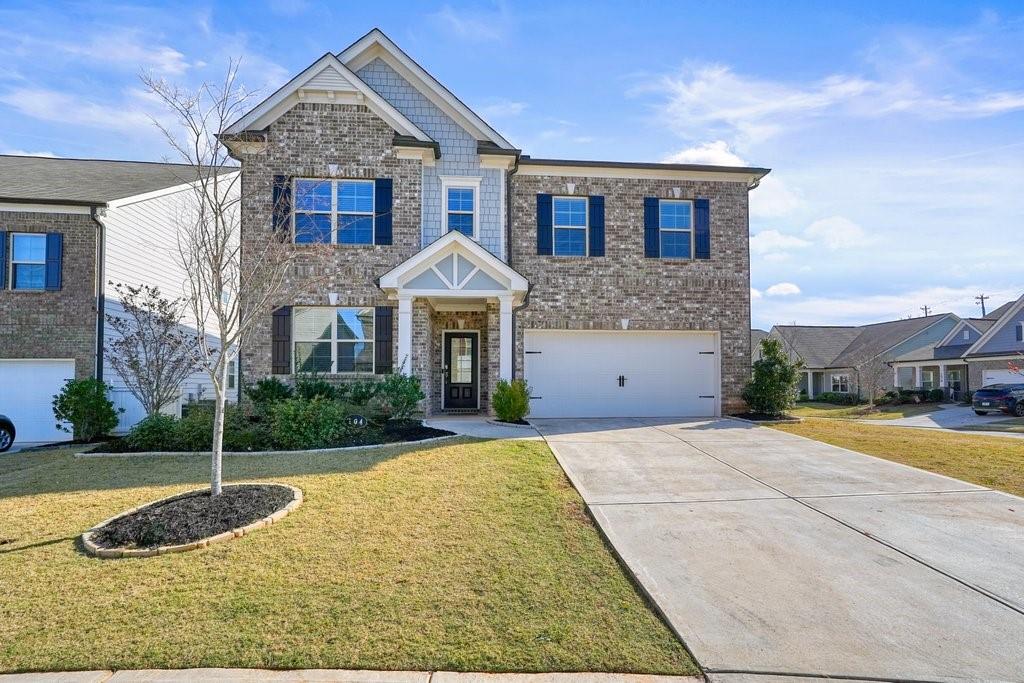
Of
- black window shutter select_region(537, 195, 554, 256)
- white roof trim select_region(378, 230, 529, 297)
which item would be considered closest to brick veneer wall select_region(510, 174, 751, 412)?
black window shutter select_region(537, 195, 554, 256)

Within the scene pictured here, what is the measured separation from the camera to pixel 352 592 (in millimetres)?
4090

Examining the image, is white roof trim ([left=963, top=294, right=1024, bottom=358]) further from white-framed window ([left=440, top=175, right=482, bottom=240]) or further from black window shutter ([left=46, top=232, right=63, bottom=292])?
black window shutter ([left=46, top=232, right=63, bottom=292])

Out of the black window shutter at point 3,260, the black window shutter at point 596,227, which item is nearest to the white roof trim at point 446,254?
the black window shutter at point 596,227

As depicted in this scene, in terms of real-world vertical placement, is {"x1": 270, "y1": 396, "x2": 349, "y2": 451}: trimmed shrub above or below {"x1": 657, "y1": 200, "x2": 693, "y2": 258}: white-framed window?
below

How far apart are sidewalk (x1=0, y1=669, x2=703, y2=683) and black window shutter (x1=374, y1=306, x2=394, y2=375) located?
10299 millimetres

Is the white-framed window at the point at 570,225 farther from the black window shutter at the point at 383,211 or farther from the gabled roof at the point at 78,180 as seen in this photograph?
the gabled roof at the point at 78,180

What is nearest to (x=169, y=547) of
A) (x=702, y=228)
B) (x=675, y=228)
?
(x=675, y=228)

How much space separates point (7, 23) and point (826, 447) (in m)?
16.0

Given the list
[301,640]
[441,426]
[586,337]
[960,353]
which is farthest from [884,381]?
[301,640]

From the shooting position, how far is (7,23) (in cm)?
976

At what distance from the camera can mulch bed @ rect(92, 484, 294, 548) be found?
198 inches

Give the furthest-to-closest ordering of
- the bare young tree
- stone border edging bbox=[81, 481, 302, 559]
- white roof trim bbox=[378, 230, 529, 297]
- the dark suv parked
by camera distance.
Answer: the dark suv parked < white roof trim bbox=[378, 230, 529, 297] < the bare young tree < stone border edging bbox=[81, 481, 302, 559]

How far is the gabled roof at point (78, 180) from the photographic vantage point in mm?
13828

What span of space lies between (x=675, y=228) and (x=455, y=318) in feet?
21.3
